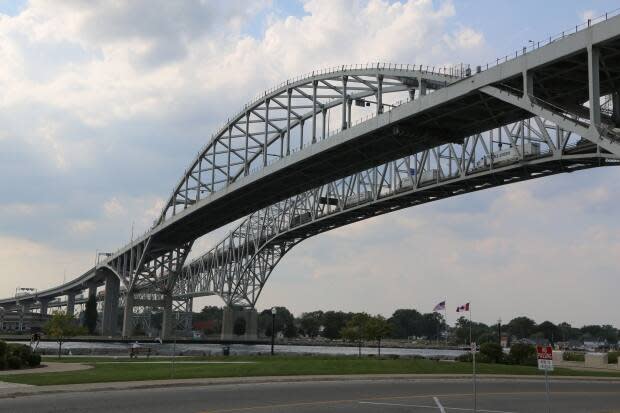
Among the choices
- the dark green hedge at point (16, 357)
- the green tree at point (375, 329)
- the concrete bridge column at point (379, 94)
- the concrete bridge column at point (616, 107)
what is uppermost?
the concrete bridge column at point (379, 94)

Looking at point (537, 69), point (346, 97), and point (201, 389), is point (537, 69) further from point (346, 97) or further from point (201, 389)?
point (346, 97)

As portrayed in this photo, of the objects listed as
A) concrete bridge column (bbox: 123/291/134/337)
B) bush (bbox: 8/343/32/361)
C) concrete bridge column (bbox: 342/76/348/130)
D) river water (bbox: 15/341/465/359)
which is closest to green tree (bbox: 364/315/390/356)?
river water (bbox: 15/341/465/359)

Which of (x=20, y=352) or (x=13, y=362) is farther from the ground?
(x=20, y=352)

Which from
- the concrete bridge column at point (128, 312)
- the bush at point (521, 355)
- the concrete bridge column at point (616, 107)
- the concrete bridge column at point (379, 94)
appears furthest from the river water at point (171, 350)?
the concrete bridge column at point (616, 107)

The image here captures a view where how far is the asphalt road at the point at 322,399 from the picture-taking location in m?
17.0

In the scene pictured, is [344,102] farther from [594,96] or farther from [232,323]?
[232,323]

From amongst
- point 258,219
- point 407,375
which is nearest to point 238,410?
point 407,375

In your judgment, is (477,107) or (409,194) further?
(409,194)

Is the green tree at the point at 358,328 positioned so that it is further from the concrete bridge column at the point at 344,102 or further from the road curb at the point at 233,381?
the road curb at the point at 233,381

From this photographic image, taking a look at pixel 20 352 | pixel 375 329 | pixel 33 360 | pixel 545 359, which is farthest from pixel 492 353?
pixel 545 359

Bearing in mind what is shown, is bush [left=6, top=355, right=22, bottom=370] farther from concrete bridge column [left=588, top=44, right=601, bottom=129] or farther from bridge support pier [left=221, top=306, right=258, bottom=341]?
bridge support pier [left=221, top=306, right=258, bottom=341]

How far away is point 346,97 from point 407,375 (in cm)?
3025

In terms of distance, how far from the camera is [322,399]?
65.2 ft

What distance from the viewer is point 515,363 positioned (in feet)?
153
